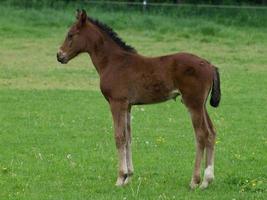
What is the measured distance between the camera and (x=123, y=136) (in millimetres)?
9258

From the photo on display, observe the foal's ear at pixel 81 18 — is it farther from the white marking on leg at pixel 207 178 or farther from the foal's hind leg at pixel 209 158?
the white marking on leg at pixel 207 178

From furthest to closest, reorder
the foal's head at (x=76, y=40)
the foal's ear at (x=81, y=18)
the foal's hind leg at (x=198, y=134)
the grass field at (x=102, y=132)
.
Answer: the foal's head at (x=76, y=40), the foal's ear at (x=81, y=18), the grass field at (x=102, y=132), the foal's hind leg at (x=198, y=134)

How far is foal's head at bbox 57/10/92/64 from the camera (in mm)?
9523

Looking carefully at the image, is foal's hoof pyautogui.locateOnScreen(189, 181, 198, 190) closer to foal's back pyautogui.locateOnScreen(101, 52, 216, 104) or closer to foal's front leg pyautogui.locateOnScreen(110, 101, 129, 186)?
foal's front leg pyautogui.locateOnScreen(110, 101, 129, 186)

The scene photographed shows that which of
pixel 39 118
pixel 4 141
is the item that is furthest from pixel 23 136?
pixel 39 118

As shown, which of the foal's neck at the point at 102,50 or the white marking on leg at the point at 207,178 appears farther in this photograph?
the foal's neck at the point at 102,50

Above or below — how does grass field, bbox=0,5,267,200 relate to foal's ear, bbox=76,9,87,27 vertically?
below

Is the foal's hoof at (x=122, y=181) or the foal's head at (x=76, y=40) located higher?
the foal's head at (x=76, y=40)

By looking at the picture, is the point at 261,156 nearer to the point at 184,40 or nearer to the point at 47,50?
the point at 47,50

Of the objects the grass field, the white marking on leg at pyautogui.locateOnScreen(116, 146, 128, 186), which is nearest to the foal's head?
the white marking on leg at pyautogui.locateOnScreen(116, 146, 128, 186)

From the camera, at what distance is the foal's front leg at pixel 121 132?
9.16 m

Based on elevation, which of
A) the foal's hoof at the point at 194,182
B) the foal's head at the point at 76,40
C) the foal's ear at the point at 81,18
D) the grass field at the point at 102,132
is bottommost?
the grass field at the point at 102,132

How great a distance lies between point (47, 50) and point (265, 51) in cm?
804

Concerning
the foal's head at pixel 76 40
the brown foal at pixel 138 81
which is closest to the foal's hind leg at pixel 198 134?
the brown foal at pixel 138 81
